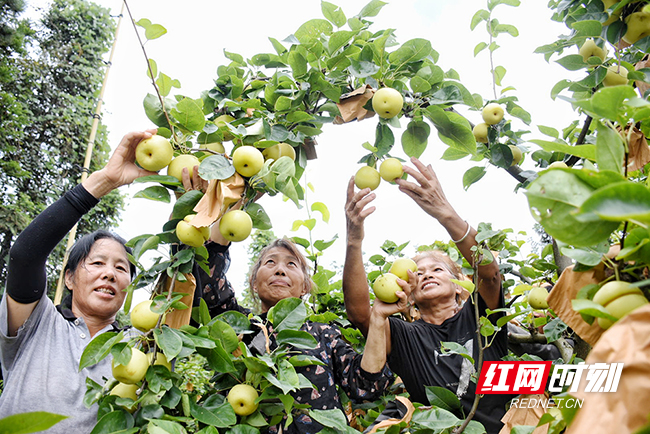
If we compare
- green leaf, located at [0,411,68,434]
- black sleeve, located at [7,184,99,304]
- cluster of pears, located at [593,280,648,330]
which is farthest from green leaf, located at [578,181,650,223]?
black sleeve, located at [7,184,99,304]

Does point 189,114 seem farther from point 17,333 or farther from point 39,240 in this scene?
point 17,333

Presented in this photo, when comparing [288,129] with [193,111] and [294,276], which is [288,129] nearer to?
[193,111]

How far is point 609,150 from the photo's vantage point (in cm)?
67

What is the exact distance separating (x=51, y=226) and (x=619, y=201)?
147cm

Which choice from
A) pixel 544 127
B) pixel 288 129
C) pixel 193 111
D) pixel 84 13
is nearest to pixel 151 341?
pixel 193 111

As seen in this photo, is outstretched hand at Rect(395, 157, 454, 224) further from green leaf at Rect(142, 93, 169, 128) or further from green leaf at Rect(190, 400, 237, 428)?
green leaf at Rect(190, 400, 237, 428)

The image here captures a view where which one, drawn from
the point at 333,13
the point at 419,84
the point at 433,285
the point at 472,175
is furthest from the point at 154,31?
the point at 433,285

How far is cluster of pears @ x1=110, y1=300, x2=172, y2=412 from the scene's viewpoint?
3.38ft

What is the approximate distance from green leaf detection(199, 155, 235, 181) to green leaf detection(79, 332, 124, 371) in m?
0.45

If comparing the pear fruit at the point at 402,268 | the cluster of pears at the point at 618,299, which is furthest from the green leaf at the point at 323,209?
the cluster of pears at the point at 618,299

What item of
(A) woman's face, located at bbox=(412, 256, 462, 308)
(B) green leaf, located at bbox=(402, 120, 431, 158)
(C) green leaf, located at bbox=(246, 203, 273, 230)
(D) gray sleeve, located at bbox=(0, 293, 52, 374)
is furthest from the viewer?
(A) woman's face, located at bbox=(412, 256, 462, 308)

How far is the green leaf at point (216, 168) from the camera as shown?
1130 millimetres

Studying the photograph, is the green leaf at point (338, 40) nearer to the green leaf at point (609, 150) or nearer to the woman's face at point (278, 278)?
the green leaf at point (609, 150)

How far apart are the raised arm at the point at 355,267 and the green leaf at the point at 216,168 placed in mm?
657
